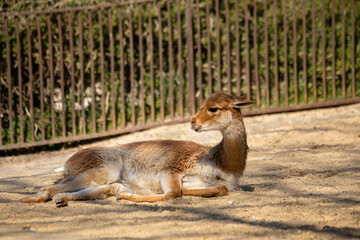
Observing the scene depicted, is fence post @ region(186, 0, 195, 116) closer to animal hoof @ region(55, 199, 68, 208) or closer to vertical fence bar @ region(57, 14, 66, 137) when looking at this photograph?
vertical fence bar @ region(57, 14, 66, 137)

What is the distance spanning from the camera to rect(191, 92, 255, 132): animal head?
521 centimetres

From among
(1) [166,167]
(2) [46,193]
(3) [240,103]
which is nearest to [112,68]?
(1) [166,167]

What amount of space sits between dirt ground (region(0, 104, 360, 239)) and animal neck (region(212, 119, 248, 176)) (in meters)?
0.26

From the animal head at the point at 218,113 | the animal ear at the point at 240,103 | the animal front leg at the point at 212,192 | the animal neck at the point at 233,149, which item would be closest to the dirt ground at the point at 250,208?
the animal front leg at the point at 212,192

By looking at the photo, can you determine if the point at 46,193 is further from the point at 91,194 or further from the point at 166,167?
the point at 166,167

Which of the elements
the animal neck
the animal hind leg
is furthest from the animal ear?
the animal hind leg

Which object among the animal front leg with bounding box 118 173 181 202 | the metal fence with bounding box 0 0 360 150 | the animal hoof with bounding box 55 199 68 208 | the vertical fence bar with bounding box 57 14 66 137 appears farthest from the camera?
the metal fence with bounding box 0 0 360 150

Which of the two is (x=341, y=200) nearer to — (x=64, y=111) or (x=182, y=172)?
(x=182, y=172)

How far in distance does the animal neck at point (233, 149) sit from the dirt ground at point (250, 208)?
0.26m

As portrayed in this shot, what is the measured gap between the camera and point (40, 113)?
9.12 metres

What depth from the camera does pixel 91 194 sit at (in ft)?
17.6

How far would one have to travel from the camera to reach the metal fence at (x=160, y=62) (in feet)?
28.8

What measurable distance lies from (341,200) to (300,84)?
5.03 m

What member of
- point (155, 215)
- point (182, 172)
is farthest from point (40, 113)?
point (155, 215)
